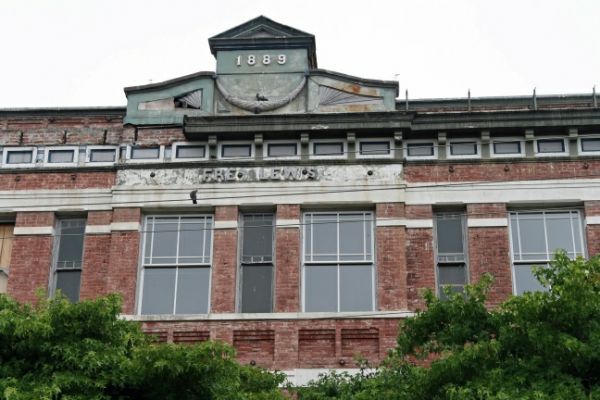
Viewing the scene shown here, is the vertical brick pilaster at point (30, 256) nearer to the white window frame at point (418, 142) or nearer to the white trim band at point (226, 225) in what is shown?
Answer: the white trim band at point (226, 225)

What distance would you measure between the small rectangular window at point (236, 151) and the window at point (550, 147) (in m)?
6.00

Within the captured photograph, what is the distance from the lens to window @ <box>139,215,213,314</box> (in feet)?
70.5

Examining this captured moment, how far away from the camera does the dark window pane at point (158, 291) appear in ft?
70.4

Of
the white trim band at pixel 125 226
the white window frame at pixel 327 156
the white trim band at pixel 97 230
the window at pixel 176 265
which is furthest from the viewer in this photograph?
the white window frame at pixel 327 156

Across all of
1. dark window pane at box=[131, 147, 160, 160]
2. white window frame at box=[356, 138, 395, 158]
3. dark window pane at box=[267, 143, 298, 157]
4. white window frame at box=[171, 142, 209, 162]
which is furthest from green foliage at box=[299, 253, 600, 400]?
dark window pane at box=[131, 147, 160, 160]

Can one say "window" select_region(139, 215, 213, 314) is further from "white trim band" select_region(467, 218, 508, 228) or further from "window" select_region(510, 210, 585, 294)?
"window" select_region(510, 210, 585, 294)

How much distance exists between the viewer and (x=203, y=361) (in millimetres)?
15547

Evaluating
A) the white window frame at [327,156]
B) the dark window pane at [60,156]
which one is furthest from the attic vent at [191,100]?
the white window frame at [327,156]

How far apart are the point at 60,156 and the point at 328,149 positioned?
5.71m

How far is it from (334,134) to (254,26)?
3.22 m

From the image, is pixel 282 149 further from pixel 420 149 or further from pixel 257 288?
pixel 257 288

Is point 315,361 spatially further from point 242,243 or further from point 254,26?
point 254,26

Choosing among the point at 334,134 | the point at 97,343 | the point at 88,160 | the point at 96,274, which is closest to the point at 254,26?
the point at 334,134

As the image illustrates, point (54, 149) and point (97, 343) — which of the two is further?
point (54, 149)
